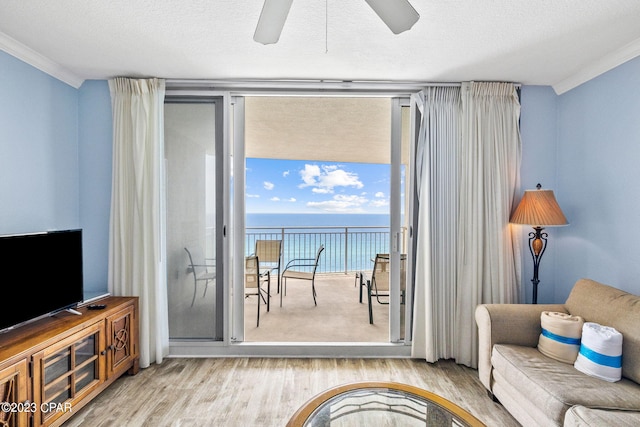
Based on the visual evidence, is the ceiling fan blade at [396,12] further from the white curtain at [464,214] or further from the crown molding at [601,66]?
the crown molding at [601,66]

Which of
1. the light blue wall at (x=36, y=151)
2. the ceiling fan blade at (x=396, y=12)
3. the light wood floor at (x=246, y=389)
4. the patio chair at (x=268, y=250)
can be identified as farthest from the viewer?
the patio chair at (x=268, y=250)

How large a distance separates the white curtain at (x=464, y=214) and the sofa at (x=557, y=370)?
0.46 m

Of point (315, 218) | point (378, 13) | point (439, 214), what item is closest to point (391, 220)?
point (439, 214)

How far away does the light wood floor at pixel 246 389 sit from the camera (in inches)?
84.7

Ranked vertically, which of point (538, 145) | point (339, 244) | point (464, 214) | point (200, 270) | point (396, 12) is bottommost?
point (339, 244)

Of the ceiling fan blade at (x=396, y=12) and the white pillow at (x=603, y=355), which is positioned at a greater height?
the ceiling fan blade at (x=396, y=12)

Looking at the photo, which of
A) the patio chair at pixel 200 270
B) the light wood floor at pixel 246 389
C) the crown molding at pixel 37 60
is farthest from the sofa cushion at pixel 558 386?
the crown molding at pixel 37 60

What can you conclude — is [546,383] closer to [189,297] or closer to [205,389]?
[205,389]

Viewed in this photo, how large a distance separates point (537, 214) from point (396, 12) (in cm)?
211

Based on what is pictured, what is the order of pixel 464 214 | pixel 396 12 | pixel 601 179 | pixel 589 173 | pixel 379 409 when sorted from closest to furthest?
pixel 396 12 < pixel 379 409 < pixel 601 179 < pixel 589 173 < pixel 464 214

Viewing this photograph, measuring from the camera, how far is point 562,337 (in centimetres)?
206

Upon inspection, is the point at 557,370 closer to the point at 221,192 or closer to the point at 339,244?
the point at 221,192

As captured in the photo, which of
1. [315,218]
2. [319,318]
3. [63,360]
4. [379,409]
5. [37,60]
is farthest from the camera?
[315,218]

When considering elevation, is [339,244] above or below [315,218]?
below
